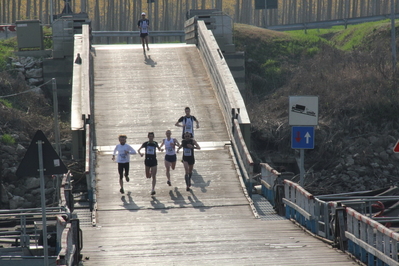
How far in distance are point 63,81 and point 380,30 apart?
19176 mm

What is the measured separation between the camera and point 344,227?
43.8 ft

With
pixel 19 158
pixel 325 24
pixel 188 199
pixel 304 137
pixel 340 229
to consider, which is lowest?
pixel 19 158

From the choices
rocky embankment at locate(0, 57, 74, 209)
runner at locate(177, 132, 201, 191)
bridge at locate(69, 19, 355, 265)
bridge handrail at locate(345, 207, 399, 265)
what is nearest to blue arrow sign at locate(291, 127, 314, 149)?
bridge at locate(69, 19, 355, 265)

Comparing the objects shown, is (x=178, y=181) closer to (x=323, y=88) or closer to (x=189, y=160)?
(x=189, y=160)

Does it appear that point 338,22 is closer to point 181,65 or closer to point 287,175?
point 181,65

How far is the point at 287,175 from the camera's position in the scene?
24266 mm

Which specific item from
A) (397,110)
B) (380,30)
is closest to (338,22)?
(380,30)

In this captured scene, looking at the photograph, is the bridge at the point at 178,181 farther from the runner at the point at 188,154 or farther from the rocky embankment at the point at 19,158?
the rocky embankment at the point at 19,158

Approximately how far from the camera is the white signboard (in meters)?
16.5

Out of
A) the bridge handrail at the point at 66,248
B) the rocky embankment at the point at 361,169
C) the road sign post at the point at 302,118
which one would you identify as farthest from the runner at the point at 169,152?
the rocky embankment at the point at 361,169

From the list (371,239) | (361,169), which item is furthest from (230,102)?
(371,239)

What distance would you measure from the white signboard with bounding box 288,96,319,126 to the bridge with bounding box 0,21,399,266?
→ 1436mm

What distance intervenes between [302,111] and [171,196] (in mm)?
3938

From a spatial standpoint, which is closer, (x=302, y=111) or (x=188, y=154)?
(x=302, y=111)
